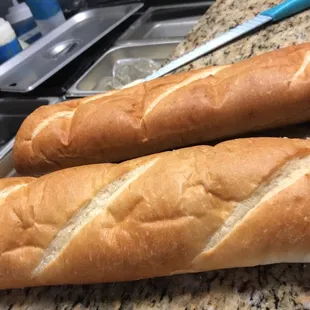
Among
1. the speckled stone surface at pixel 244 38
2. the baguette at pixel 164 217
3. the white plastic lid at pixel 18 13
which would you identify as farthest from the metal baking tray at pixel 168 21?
the baguette at pixel 164 217

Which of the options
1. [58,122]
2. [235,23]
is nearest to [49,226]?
[58,122]

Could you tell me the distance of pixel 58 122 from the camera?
3.97ft

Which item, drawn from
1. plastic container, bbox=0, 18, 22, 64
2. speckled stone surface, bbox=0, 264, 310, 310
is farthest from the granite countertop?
plastic container, bbox=0, 18, 22, 64

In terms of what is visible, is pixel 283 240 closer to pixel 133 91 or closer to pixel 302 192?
pixel 302 192

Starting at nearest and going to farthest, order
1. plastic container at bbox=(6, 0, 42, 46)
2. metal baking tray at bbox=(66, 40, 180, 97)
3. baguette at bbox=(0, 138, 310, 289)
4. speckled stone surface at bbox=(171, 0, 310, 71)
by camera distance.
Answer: baguette at bbox=(0, 138, 310, 289), speckled stone surface at bbox=(171, 0, 310, 71), metal baking tray at bbox=(66, 40, 180, 97), plastic container at bbox=(6, 0, 42, 46)

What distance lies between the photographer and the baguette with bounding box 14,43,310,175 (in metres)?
1.01

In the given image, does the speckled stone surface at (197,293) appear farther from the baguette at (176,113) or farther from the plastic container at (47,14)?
the plastic container at (47,14)

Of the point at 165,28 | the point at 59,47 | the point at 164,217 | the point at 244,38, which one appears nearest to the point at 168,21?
the point at 165,28

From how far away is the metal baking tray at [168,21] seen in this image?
2.15 meters

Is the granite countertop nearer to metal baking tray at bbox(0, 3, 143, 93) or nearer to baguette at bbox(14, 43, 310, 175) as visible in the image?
baguette at bbox(14, 43, 310, 175)

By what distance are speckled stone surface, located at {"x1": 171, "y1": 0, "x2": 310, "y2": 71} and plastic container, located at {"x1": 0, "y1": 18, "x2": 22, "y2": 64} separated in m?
0.97

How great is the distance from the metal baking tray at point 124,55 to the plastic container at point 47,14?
0.59 meters

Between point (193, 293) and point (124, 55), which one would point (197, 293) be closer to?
point (193, 293)

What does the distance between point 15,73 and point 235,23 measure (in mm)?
1060
